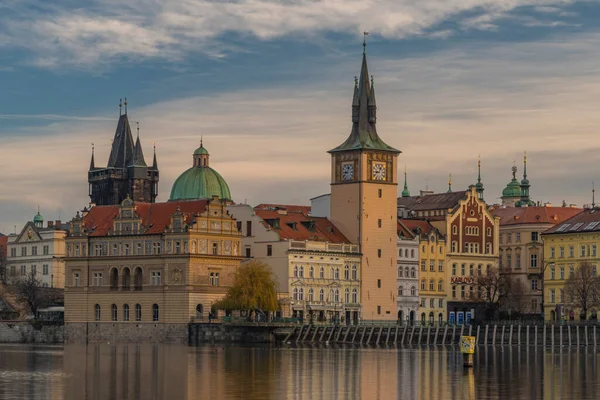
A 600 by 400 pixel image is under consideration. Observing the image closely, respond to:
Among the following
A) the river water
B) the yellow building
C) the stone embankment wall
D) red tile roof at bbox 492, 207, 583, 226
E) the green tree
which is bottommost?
the river water

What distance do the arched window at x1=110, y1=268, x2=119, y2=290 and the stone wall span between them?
11.2 feet

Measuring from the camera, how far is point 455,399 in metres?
66.9

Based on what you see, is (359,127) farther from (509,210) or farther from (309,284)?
(509,210)

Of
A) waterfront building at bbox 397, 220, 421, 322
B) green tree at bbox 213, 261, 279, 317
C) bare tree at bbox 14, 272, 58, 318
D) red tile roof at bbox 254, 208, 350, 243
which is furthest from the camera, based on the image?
bare tree at bbox 14, 272, 58, 318

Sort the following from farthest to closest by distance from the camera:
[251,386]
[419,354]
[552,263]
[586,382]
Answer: [552,263], [419,354], [586,382], [251,386]

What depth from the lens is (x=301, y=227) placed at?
153m

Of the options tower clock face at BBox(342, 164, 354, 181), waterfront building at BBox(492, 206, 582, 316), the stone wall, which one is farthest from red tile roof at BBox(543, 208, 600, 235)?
the stone wall

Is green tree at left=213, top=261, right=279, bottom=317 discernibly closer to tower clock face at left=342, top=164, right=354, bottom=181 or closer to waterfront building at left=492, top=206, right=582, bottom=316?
tower clock face at left=342, top=164, right=354, bottom=181

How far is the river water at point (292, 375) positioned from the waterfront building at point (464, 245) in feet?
156

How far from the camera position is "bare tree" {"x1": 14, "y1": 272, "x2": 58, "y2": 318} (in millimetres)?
161750

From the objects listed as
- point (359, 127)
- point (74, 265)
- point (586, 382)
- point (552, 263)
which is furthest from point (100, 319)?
point (586, 382)

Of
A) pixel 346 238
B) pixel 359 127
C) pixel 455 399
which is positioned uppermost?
pixel 359 127

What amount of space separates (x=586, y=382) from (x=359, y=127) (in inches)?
3109

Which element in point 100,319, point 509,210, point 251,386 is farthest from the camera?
point 509,210
